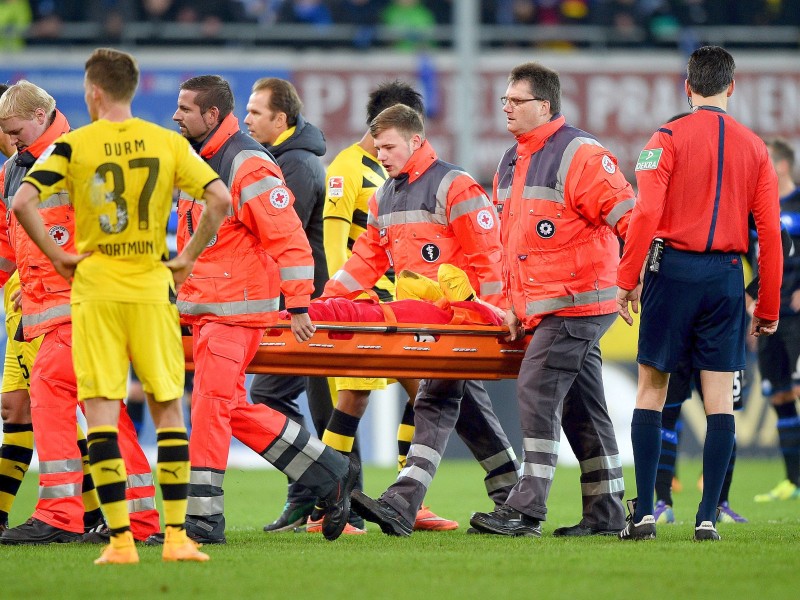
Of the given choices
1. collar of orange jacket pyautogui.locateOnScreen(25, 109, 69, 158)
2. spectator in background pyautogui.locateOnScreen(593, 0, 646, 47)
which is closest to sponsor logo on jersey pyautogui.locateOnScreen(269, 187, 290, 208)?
collar of orange jacket pyautogui.locateOnScreen(25, 109, 69, 158)

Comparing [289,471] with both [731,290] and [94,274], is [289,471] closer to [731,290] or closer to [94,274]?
[94,274]

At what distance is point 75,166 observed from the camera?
17.5 ft

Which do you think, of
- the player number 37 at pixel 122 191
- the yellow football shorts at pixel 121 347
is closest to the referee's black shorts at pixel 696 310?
the yellow football shorts at pixel 121 347

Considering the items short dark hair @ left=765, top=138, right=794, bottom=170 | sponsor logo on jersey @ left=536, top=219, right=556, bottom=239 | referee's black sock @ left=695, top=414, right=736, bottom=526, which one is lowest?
referee's black sock @ left=695, top=414, right=736, bottom=526

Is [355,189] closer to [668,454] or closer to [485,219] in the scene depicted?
[485,219]

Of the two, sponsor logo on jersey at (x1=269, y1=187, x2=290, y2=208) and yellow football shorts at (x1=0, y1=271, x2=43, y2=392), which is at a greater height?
sponsor logo on jersey at (x1=269, y1=187, x2=290, y2=208)

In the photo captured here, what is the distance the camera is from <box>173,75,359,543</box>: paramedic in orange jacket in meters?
6.14

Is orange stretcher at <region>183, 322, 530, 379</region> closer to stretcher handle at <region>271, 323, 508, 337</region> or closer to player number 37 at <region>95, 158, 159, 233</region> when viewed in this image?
stretcher handle at <region>271, 323, 508, 337</region>

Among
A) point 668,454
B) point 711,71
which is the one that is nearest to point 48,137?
point 711,71

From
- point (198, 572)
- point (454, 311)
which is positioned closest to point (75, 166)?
point (198, 572)

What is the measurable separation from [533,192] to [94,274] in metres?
2.21

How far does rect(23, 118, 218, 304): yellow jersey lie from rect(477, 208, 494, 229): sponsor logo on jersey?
6.39 feet

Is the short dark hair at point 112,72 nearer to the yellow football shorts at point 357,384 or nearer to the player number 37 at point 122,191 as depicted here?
the player number 37 at point 122,191

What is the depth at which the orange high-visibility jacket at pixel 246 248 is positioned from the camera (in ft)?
20.1
